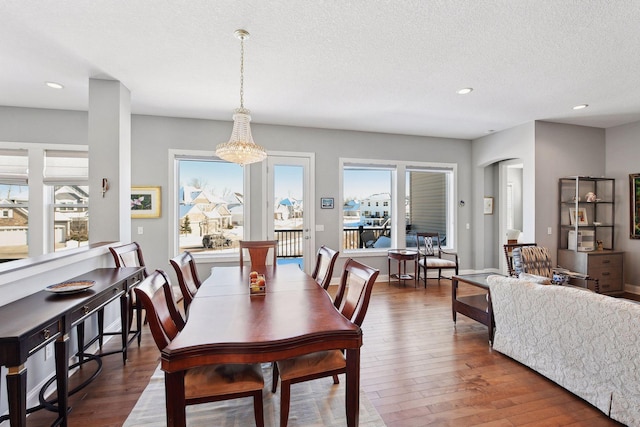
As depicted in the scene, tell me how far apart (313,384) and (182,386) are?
121cm

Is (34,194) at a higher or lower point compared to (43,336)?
higher

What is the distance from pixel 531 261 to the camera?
3.96 m

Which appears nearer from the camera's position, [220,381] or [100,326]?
[220,381]

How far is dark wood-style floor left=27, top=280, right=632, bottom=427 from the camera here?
192 cm

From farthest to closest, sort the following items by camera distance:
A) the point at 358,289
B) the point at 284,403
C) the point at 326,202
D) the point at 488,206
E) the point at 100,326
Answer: the point at 488,206 < the point at 326,202 < the point at 100,326 < the point at 358,289 < the point at 284,403

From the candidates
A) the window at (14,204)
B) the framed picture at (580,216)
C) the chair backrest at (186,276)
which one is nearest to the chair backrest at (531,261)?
the framed picture at (580,216)

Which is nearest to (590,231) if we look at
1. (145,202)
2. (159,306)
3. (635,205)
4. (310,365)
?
(635,205)

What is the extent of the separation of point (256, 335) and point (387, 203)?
15.6ft

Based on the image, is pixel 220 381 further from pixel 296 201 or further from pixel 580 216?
pixel 580 216

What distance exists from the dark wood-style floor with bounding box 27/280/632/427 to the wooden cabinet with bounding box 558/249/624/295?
2.62 m

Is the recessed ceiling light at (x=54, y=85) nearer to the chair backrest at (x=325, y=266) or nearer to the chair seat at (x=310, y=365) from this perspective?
the chair backrest at (x=325, y=266)

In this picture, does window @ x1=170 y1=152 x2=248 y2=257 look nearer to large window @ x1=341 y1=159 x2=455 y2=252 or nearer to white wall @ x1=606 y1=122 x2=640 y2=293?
large window @ x1=341 y1=159 x2=455 y2=252

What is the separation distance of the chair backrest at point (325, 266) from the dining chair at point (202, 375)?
103cm

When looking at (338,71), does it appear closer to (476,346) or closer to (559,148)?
(476,346)
